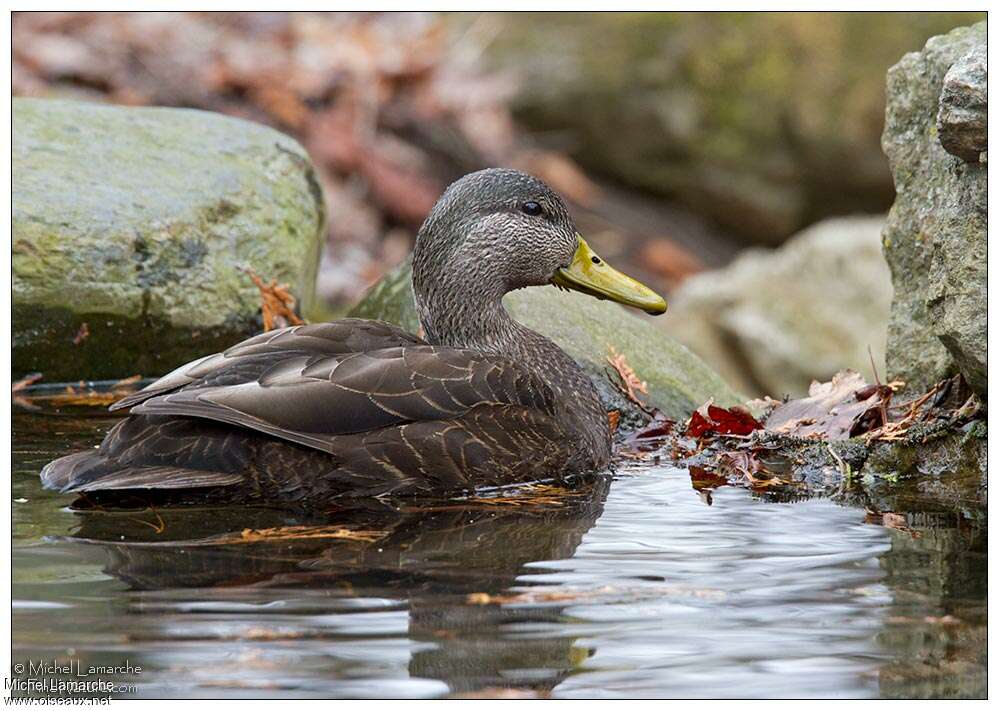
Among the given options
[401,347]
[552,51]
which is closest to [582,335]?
[401,347]

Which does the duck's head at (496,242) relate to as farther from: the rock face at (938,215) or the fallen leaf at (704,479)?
the rock face at (938,215)

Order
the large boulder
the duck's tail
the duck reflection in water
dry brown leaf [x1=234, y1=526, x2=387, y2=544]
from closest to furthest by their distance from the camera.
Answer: the duck reflection in water, dry brown leaf [x1=234, y1=526, x2=387, y2=544], the duck's tail, the large boulder

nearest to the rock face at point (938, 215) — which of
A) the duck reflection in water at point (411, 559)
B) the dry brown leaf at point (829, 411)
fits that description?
the dry brown leaf at point (829, 411)

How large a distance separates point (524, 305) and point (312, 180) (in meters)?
1.69

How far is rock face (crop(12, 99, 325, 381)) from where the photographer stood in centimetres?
677

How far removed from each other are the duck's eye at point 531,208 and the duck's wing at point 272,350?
0.75 metres

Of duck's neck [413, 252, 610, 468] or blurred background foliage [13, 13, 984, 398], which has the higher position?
blurred background foliage [13, 13, 984, 398]

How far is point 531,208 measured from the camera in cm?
588

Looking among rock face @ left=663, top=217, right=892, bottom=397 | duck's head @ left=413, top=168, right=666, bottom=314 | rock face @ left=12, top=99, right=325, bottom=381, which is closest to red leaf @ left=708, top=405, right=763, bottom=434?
duck's head @ left=413, top=168, right=666, bottom=314

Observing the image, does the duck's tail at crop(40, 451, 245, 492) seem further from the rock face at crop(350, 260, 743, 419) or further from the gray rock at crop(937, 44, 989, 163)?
the gray rock at crop(937, 44, 989, 163)

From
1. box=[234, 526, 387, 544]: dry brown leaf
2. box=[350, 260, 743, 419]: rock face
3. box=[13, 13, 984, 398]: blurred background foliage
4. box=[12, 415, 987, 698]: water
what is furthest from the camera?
box=[13, 13, 984, 398]: blurred background foliage

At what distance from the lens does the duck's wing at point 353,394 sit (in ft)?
16.0

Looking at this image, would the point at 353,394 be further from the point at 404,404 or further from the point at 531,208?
the point at 531,208

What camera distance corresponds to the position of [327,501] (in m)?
4.98
